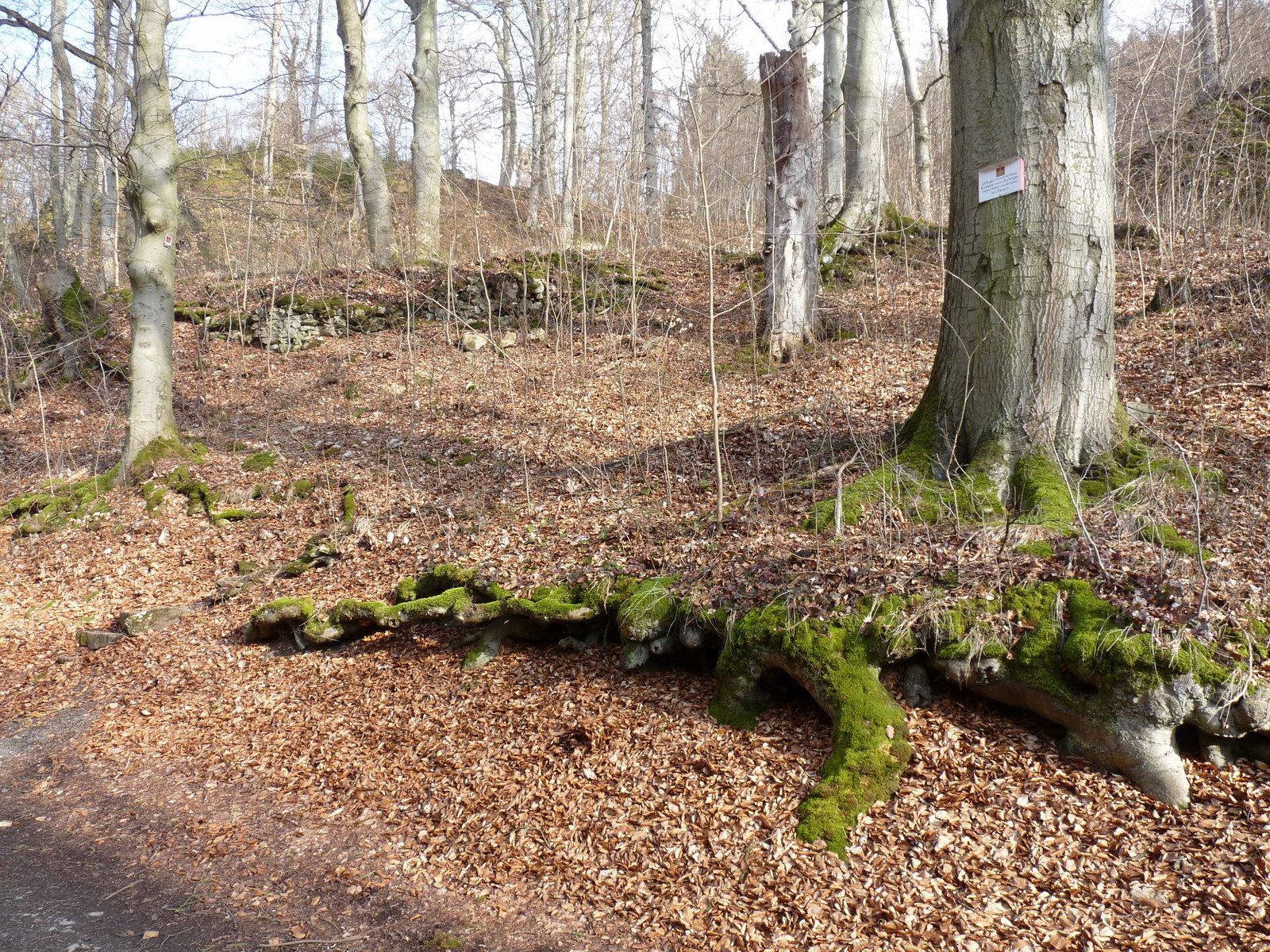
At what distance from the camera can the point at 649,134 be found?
18594 millimetres

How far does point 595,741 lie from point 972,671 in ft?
6.63

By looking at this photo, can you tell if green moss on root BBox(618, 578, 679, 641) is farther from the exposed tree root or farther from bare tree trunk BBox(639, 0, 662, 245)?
bare tree trunk BBox(639, 0, 662, 245)

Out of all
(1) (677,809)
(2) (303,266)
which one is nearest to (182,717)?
A: (1) (677,809)

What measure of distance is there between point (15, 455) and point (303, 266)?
6.12 meters

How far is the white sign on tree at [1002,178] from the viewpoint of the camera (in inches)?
179

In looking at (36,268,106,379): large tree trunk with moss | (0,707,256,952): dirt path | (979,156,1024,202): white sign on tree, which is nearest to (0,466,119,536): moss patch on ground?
(0,707,256,952): dirt path

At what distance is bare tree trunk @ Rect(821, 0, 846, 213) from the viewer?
13016mm

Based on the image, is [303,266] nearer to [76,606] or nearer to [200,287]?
[200,287]

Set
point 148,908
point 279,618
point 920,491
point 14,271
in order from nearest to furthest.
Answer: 1. point 148,908
2. point 920,491
3. point 279,618
4. point 14,271

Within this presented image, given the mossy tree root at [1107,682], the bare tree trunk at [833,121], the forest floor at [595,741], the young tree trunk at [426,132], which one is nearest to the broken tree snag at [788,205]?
the forest floor at [595,741]

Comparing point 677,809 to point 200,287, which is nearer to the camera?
point 677,809

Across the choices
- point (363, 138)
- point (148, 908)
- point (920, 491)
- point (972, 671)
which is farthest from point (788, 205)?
point (363, 138)

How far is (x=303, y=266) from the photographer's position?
14938 mm

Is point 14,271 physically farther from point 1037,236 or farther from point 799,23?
point 1037,236
